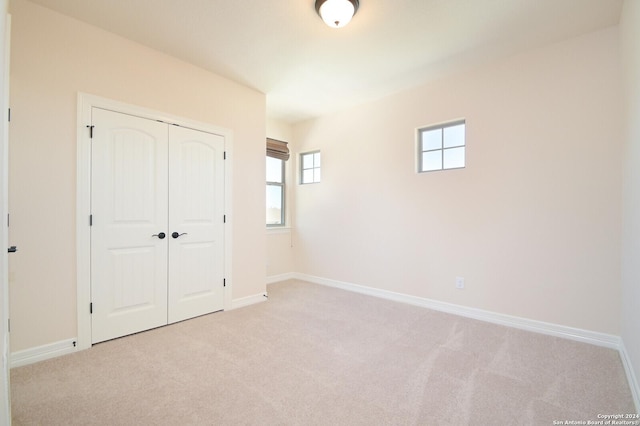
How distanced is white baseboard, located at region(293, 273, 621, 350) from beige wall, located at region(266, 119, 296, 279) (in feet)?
3.72

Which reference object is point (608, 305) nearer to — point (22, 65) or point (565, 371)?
point (565, 371)

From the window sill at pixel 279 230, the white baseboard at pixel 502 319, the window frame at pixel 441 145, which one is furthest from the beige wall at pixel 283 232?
the window frame at pixel 441 145

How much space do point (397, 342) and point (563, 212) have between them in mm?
1910

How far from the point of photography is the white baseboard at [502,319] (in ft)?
8.45

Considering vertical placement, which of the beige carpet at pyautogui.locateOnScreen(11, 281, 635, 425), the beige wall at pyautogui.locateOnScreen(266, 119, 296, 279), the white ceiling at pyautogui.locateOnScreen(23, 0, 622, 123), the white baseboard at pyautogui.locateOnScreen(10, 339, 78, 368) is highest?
the white ceiling at pyautogui.locateOnScreen(23, 0, 622, 123)

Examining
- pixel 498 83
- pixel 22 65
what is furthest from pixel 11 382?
pixel 498 83

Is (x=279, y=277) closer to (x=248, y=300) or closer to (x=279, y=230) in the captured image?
(x=279, y=230)

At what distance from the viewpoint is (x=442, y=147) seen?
11.8ft

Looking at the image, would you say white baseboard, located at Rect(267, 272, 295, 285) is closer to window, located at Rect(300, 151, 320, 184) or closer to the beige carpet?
window, located at Rect(300, 151, 320, 184)

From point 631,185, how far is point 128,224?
3.97m

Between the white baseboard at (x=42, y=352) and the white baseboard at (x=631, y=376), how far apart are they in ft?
12.8

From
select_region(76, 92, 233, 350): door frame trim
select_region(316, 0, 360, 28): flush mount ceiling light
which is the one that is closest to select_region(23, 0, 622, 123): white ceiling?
select_region(316, 0, 360, 28): flush mount ceiling light

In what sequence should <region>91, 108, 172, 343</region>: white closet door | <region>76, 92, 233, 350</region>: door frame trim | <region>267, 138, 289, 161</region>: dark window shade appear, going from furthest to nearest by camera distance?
1. <region>267, 138, 289, 161</region>: dark window shade
2. <region>91, 108, 172, 343</region>: white closet door
3. <region>76, 92, 233, 350</region>: door frame trim

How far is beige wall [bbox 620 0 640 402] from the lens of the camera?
187cm
